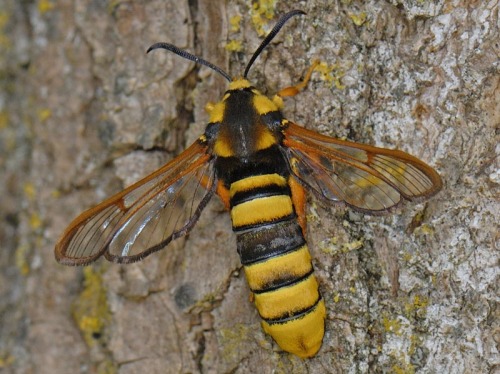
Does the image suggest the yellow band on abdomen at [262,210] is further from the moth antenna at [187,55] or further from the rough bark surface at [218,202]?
the moth antenna at [187,55]

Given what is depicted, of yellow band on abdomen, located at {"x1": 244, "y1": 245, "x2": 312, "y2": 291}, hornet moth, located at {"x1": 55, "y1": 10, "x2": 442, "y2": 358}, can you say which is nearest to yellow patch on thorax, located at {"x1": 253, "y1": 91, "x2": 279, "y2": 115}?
hornet moth, located at {"x1": 55, "y1": 10, "x2": 442, "y2": 358}

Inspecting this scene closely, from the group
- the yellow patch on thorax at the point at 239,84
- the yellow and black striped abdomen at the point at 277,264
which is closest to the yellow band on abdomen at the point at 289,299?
the yellow and black striped abdomen at the point at 277,264

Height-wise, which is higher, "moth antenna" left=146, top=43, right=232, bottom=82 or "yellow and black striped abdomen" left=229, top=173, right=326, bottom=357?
"moth antenna" left=146, top=43, right=232, bottom=82

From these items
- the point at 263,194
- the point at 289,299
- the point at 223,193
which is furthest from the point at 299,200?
the point at 289,299

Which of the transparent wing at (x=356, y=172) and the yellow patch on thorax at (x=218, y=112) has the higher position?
the yellow patch on thorax at (x=218, y=112)

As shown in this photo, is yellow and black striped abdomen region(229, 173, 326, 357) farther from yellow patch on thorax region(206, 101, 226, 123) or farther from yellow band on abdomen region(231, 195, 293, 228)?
yellow patch on thorax region(206, 101, 226, 123)
